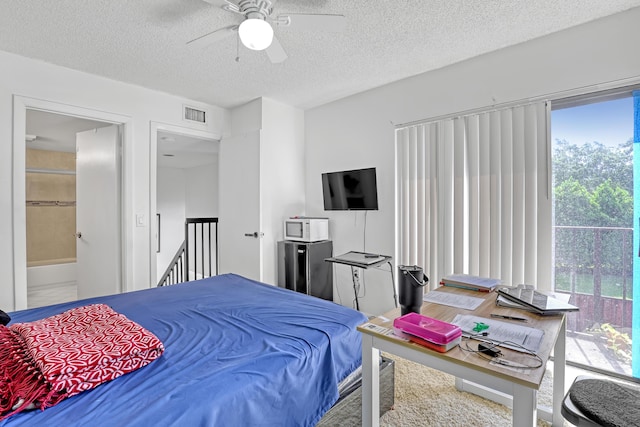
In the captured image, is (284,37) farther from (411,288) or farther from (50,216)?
(50,216)

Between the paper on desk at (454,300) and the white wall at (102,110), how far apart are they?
120 inches

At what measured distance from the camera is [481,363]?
0.97 m

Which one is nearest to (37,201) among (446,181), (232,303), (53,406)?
(232,303)

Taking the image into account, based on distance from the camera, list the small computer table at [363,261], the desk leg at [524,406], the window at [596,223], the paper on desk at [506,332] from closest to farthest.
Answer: the desk leg at [524,406], the paper on desk at [506,332], the window at [596,223], the small computer table at [363,261]

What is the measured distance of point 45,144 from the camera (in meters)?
5.15

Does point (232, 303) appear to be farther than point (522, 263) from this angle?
No

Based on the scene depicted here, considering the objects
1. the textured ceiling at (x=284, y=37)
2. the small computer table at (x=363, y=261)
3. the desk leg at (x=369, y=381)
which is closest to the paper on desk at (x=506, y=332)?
the desk leg at (x=369, y=381)

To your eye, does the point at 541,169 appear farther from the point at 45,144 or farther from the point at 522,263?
the point at 45,144

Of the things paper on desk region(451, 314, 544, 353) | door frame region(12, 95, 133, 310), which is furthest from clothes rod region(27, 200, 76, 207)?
paper on desk region(451, 314, 544, 353)

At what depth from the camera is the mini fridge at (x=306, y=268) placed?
12.0ft

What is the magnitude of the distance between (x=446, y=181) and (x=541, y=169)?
29.2 inches

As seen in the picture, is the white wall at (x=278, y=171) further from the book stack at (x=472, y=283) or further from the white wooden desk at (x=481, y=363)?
the white wooden desk at (x=481, y=363)

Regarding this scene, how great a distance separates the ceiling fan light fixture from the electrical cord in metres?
1.79

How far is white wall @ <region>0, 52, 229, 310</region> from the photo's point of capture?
2.60 m
